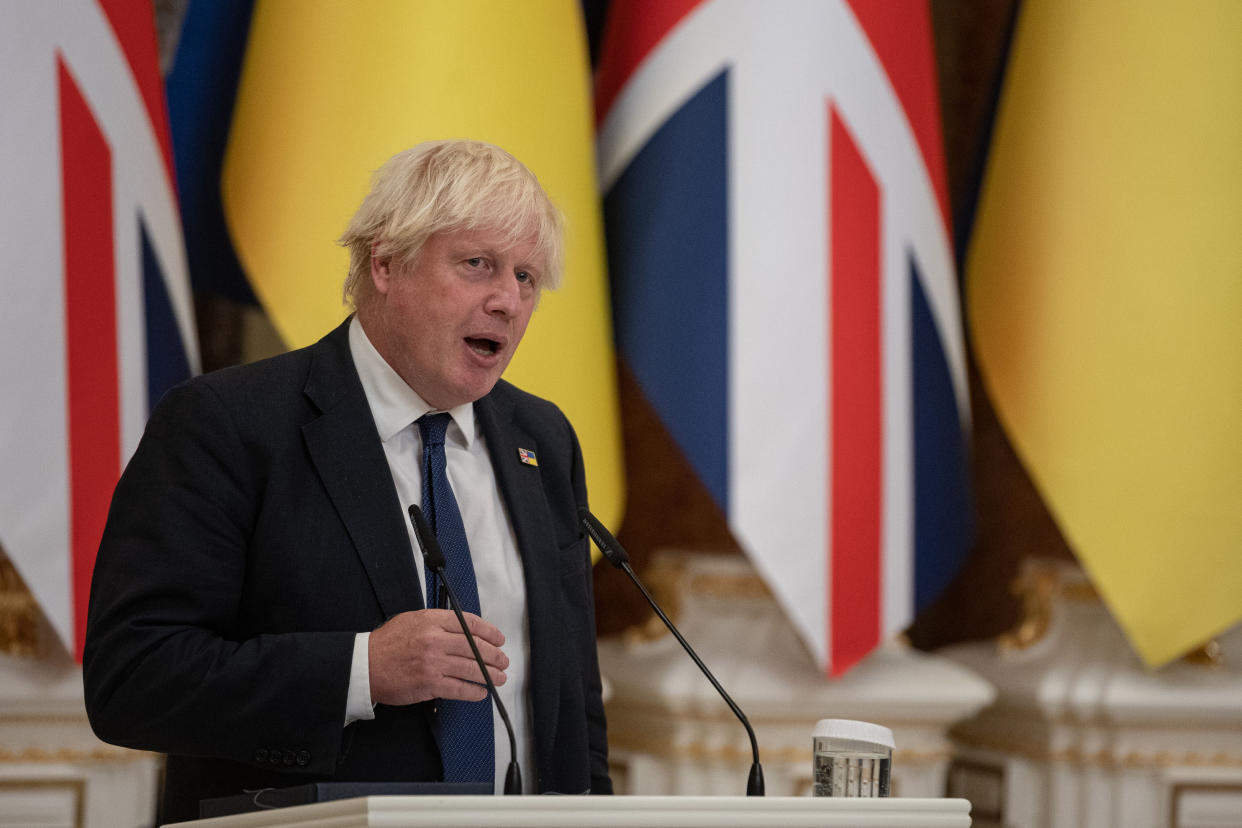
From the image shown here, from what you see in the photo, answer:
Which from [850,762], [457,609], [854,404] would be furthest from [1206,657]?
[457,609]

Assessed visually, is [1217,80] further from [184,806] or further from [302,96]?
[184,806]

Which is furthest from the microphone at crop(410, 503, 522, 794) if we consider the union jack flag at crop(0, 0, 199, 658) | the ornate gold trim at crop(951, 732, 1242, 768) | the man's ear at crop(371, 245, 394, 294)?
the ornate gold trim at crop(951, 732, 1242, 768)

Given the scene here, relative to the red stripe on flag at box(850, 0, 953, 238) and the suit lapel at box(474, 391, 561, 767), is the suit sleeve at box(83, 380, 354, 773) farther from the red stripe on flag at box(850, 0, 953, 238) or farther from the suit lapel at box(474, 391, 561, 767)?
the red stripe on flag at box(850, 0, 953, 238)

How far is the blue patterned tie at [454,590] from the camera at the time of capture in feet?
5.09

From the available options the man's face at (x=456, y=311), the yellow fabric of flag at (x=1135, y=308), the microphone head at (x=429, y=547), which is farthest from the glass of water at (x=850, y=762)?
the yellow fabric of flag at (x=1135, y=308)

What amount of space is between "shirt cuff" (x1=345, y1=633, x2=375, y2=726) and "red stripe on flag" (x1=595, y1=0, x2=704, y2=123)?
2.07m

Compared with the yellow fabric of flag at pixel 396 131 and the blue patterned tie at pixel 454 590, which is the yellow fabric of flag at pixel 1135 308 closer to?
the yellow fabric of flag at pixel 396 131

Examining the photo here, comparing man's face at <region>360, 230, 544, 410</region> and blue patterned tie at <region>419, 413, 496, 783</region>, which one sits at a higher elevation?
man's face at <region>360, 230, 544, 410</region>

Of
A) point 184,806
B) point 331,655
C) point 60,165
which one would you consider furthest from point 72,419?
point 331,655

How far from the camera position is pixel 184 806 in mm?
1571

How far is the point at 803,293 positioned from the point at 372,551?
165cm

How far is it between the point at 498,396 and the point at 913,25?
183 centimetres

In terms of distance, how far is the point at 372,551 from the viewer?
1.55 m

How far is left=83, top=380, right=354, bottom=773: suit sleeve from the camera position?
141 cm
